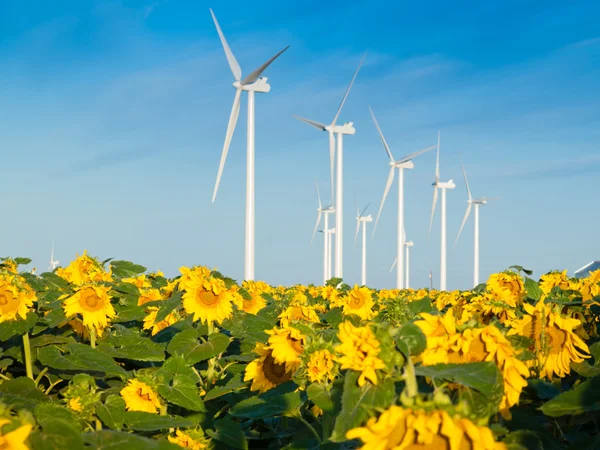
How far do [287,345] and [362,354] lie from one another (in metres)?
2.35

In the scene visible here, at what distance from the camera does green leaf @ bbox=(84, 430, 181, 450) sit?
1.92 meters

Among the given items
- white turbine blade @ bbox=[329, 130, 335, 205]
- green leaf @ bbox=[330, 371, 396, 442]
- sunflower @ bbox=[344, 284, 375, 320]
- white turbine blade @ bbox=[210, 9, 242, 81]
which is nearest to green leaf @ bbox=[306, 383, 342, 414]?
green leaf @ bbox=[330, 371, 396, 442]

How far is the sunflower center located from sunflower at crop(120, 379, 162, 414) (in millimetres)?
1747

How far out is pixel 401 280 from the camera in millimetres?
47906

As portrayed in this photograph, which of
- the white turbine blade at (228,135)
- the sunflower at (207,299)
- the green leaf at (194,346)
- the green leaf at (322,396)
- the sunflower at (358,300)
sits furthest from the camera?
the white turbine blade at (228,135)

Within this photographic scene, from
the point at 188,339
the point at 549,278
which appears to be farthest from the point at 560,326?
the point at 549,278

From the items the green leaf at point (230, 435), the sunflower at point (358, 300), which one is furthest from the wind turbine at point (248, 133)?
the green leaf at point (230, 435)

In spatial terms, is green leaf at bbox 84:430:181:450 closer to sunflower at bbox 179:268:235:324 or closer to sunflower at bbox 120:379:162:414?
sunflower at bbox 120:379:162:414

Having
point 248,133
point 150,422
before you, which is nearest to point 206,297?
point 150,422

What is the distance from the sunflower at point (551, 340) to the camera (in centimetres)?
341

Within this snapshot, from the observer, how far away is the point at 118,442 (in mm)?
1942

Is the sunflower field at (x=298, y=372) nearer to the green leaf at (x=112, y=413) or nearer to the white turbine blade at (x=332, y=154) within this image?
the green leaf at (x=112, y=413)

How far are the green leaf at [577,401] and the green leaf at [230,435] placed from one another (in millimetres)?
2034

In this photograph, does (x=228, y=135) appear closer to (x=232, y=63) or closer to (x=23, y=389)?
(x=232, y=63)
